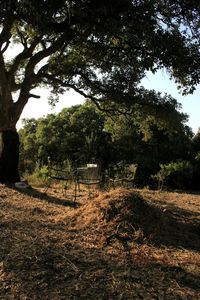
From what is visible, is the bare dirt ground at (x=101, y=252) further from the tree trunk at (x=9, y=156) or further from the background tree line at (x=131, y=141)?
the background tree line at (x=131, y=141)

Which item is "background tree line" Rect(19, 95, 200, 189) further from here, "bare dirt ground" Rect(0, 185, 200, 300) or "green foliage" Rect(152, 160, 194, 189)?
"bare dirt ground" Rect(0, 185, 200, 300)

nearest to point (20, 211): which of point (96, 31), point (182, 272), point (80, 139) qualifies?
point (96, 31)

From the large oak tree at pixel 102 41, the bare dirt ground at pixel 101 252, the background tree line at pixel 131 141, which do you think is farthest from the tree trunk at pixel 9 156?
the bare dirt ground at pixel 101 252

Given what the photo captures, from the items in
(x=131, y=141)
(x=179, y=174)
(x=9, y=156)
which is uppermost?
(x=131, y=141)

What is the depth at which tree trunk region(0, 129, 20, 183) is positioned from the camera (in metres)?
12.1

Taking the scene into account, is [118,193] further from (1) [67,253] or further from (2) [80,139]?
(2) [80,139]

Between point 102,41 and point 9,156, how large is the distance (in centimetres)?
434

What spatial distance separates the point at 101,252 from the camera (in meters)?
5.41

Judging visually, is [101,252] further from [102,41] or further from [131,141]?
[131,141]

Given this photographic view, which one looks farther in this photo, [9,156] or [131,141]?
[131,141]

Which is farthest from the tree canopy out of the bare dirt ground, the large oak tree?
the bare dirt ground

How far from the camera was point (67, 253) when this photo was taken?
528cm

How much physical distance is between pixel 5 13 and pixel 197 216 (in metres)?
4.94

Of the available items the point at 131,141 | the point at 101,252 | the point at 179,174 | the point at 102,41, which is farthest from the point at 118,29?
the point at 131,141
